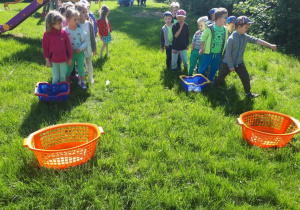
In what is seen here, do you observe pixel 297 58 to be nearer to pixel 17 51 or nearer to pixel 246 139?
pixel 246 139

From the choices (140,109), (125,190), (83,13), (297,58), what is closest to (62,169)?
(125,190)

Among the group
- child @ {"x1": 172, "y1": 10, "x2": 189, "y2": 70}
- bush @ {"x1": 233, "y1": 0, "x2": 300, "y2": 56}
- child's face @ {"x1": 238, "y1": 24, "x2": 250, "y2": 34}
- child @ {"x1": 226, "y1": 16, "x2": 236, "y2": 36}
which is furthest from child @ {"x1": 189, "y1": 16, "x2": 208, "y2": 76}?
bush @ {"x1": 233, "y1": 0, "x2": 300, "y2": 56}

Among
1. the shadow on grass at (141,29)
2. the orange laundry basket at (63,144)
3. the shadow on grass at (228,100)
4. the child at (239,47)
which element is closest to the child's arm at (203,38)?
the child at (239,47)

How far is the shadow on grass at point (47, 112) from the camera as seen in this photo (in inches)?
144

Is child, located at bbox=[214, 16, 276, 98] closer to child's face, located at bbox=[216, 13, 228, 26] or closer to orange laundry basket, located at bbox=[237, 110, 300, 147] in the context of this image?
child's face, located at bbox=[216, 13, 228, 26]

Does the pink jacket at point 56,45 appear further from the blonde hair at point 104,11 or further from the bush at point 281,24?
the bush at point 281,24

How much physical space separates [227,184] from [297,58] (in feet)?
19.6

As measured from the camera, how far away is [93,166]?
285 cm

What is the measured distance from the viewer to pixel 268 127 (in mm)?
3723

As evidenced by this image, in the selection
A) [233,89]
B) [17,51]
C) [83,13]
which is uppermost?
[83,13]

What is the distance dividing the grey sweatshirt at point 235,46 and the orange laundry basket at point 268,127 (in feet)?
4.36

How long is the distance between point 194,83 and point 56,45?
2.96 metres

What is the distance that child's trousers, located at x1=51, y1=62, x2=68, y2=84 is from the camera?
462 cm

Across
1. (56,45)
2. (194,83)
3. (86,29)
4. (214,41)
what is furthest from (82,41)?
(214,41)
